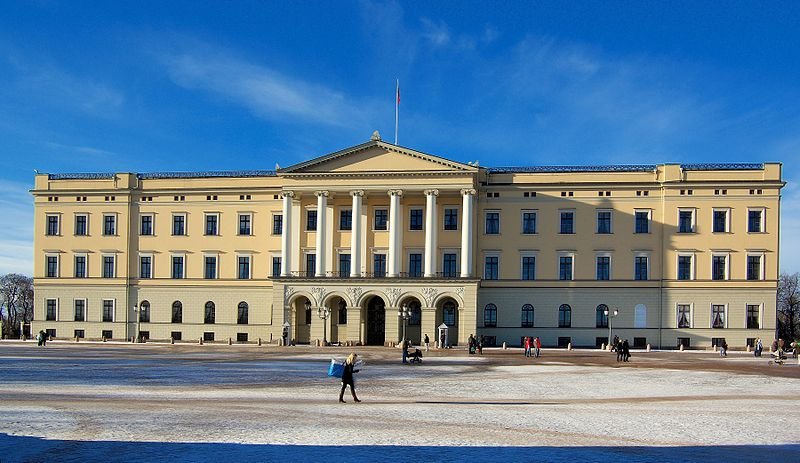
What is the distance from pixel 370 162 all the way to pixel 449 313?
569 inches

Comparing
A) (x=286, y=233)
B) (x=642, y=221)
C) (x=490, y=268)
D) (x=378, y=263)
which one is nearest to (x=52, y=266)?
(x=286, y=233)

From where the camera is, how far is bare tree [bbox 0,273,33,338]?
111 m

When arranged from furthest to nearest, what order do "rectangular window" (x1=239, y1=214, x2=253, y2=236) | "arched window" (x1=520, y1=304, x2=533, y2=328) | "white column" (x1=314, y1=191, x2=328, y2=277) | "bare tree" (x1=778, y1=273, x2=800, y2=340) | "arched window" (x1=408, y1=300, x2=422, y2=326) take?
"bare tree" (x1=778, y1=273, x2=800, y2=340) → "rectangular window" (x1=239, y1=214, x2=253, y2=236) → "arched window" (x1=408, y1=300, x2=422, y2=326) → "arched window" (x1=520, y1=304, x2=533, y2=328) → "white column" (x1=314, y1=191, x2=328, y2=277)

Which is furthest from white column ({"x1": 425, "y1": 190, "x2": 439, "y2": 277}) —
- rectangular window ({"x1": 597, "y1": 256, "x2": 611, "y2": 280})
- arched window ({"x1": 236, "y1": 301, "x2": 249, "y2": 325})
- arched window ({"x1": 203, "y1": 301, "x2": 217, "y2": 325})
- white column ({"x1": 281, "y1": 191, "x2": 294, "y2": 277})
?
arched window ({"x1": 203, "y1": 301, "x2": 217, "y2": 325})

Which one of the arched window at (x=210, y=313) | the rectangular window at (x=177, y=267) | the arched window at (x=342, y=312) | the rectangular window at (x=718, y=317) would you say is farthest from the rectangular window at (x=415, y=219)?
the rectangular window at (x=718, y=317)

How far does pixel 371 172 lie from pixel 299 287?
11.3 meters

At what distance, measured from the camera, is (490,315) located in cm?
6588

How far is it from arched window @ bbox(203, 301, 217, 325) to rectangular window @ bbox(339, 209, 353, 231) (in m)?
14.1

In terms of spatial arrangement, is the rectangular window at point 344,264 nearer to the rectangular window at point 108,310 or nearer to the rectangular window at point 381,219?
the rectangular window at point 381,219

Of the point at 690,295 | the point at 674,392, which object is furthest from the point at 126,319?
the point at 674,392

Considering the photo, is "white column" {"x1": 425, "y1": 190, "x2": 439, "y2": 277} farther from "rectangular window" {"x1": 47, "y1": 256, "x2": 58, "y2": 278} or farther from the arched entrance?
"rectangular window" {"x1": 47, "y1": 256, "x2": 58, "y2": 278}

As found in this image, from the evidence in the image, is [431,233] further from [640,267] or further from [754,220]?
[754,220]

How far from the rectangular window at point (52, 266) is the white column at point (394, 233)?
32031 mm

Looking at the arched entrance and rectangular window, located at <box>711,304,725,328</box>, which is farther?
the arched entrance
